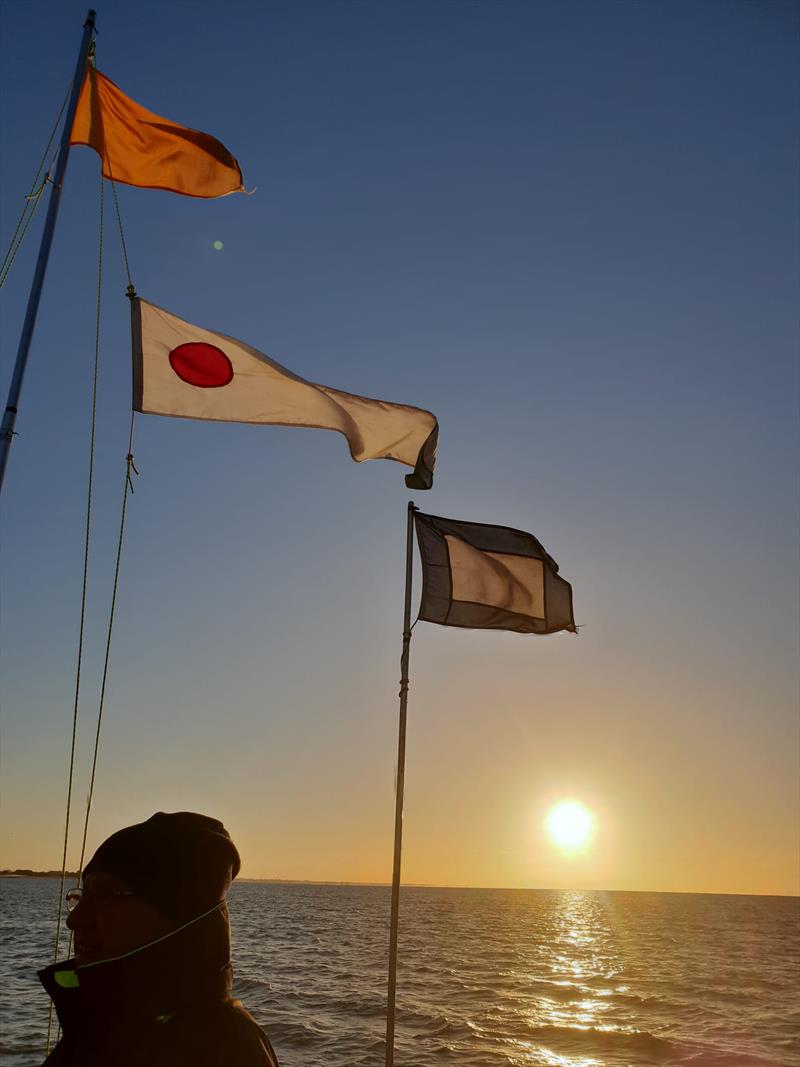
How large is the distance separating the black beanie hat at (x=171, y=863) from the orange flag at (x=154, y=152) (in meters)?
6.51

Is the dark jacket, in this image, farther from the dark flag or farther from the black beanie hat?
the dark flag

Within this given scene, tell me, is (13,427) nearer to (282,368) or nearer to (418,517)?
(282,368)

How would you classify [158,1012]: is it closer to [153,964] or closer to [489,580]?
[153,964]

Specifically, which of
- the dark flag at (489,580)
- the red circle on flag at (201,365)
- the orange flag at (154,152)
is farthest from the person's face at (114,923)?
the orange flag at (154,152)

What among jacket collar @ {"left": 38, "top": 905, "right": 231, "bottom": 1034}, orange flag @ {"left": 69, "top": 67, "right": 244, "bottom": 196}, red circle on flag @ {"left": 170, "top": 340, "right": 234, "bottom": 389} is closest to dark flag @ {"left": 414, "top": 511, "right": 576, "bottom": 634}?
red circle on flag @ {"left": 170, "top": 340, "right": 234, "bottom": 389}

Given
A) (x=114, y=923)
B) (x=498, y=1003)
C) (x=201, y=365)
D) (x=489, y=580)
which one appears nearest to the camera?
(x=114, y=923)

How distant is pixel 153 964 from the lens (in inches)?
95.1

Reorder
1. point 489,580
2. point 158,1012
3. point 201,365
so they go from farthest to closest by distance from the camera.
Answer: point 489,580 < point 201,365 < point 158,1012

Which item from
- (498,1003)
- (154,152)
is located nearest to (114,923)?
(154,152)

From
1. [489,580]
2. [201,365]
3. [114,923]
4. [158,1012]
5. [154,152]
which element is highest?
[154,152]

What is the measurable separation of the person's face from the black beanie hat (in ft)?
0.09

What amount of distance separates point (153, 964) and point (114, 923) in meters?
0.16

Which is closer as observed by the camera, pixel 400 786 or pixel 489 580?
pixel 400 786

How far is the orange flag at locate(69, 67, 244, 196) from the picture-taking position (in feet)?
24.4
